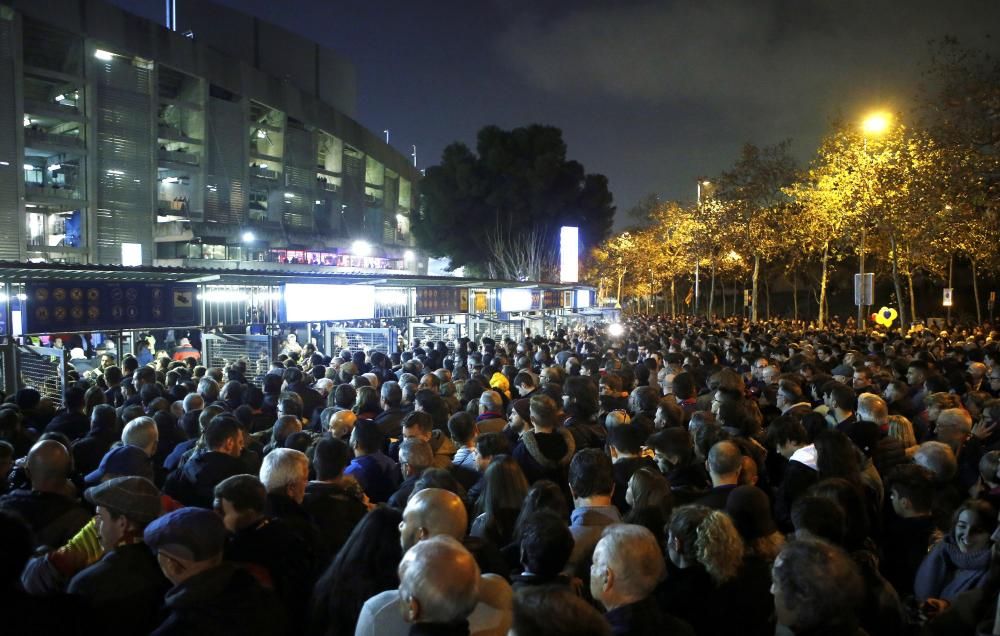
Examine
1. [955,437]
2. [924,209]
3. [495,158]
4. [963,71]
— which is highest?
[495,158]

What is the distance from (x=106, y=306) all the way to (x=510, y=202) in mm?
41390

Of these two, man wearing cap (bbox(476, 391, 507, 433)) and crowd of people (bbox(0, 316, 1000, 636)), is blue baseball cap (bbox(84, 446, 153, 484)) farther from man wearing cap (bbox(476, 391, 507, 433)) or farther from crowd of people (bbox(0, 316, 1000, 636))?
man wearing cap (bbox(476, 391, 507, 433))

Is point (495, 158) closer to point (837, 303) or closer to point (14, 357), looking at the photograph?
point (837, 303)

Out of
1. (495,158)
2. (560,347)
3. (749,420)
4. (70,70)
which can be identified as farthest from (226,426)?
(495,158)

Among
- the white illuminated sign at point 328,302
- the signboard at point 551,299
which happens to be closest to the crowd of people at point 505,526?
the white illuminated sign at point 328,302

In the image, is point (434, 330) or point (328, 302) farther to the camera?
point (434, 330)

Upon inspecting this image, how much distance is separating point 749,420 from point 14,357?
29.0 ft

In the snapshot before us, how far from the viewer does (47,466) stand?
425cm

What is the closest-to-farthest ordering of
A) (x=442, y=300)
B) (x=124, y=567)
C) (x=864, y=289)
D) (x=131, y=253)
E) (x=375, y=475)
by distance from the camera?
(x=124, y=567) < (x=375, y=475) < (x=442, y=300) < (x=864, y=289) < (x=131, y=253)

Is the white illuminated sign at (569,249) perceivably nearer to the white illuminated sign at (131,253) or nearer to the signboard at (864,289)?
the signboard at (864,289)

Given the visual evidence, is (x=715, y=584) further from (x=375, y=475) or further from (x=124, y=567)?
(x=375, y=475)

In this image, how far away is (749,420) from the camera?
6.33 m

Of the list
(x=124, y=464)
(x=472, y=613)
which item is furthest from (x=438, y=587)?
(x=124, y=464)

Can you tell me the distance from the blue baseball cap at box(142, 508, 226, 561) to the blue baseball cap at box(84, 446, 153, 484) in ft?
6.22
